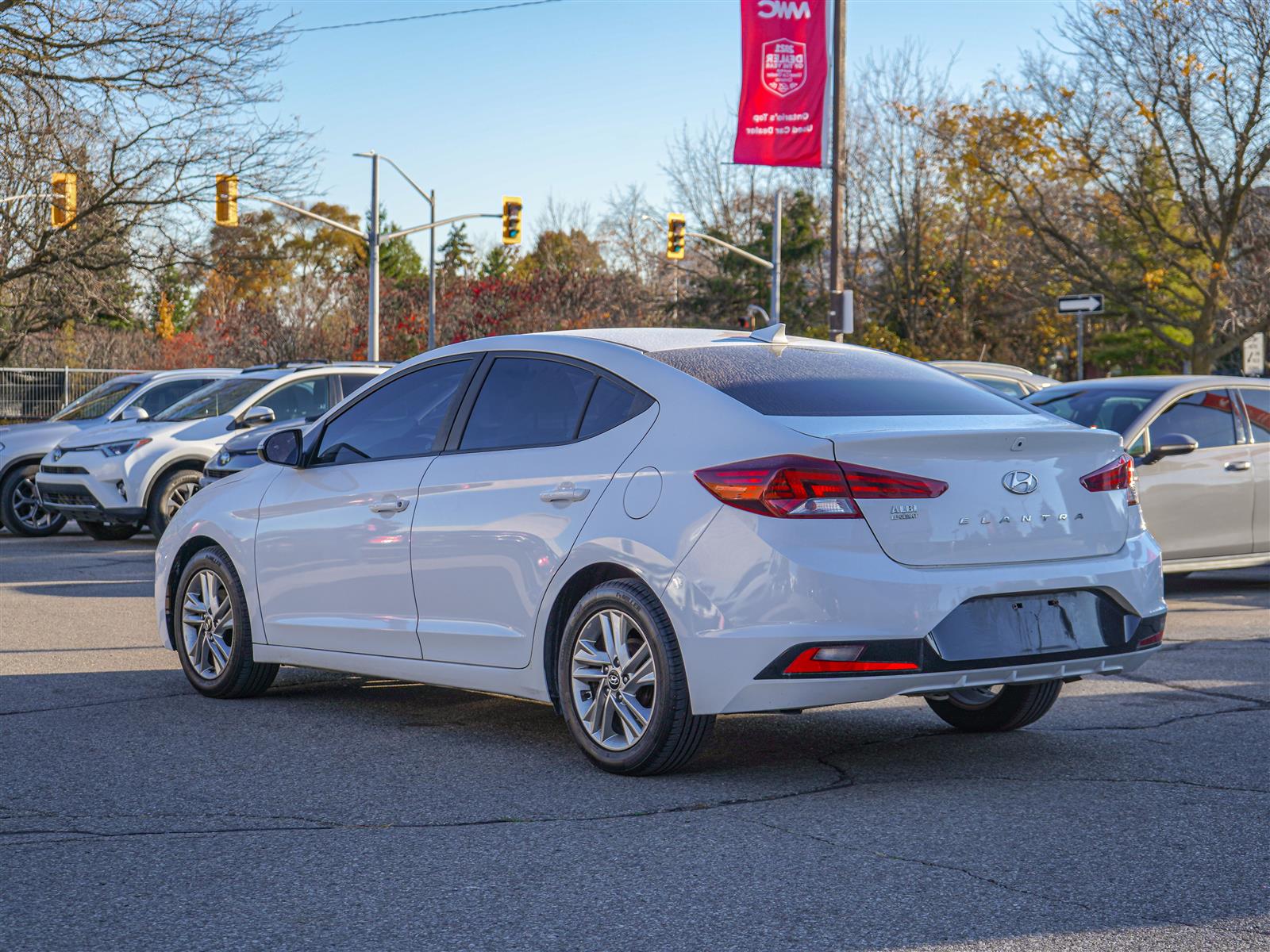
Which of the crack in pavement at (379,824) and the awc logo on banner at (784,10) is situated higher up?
the awc logo on banner at (784,10)

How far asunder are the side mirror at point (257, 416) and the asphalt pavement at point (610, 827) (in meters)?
7.72

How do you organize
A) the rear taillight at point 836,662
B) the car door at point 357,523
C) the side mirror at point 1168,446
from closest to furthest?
the rear taillight at point 836,662
the car door at point 357,523
the side mirror at point 1168,446

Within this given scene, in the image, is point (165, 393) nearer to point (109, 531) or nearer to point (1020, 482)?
point (109, 531)

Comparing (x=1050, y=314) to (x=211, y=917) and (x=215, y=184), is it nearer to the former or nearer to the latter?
(x=215, y=184)

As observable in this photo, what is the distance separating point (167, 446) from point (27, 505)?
2.84 metres

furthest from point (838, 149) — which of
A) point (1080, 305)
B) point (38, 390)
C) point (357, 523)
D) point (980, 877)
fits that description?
point (38, 390)

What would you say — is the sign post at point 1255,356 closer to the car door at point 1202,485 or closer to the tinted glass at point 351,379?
the car door at point 1202,485

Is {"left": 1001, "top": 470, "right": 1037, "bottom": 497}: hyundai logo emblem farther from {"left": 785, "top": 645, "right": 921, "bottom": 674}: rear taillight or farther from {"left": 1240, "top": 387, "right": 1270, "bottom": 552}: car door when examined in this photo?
{"left": 1240, "top": 387, "right": 1270, "bottom": 552}: car door

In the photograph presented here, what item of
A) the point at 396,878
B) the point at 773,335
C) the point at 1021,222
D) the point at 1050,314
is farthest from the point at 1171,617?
the point at 1050,314

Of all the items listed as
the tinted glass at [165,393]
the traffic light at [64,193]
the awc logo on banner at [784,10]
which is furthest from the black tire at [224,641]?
the traffic light at [64,193]

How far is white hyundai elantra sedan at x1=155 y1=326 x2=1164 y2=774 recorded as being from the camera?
16.8ft

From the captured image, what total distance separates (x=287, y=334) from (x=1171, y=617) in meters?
50.0

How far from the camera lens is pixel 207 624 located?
7539 mm

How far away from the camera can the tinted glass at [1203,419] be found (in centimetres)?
1152
